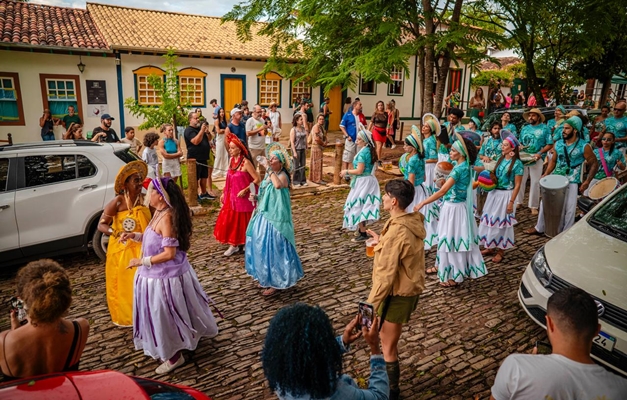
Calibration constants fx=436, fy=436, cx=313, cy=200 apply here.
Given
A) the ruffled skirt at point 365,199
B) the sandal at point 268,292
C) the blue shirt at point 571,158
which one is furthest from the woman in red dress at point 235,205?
the blue shirt at point 571,158

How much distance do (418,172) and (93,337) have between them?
5.23m

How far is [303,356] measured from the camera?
191 centimetres

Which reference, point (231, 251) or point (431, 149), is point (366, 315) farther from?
point (431, 149)

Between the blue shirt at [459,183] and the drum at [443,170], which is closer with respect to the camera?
the blue shirt at [459,183]

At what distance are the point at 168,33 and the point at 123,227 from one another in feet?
49.7

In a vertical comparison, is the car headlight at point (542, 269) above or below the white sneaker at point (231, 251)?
above

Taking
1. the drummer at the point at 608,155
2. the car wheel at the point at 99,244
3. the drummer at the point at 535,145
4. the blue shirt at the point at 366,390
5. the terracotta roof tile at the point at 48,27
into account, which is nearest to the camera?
the blue shirt at the point at 366,390

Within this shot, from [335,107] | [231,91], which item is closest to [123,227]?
[231,91]

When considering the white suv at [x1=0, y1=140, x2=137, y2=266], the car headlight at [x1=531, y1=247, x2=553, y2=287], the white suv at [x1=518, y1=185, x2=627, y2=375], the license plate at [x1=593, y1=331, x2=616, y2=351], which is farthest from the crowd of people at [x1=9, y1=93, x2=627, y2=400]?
the license plate at [x1=593, y1=331, x2=616, y2=351]

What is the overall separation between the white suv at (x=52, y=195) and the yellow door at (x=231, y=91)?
11.8 meters

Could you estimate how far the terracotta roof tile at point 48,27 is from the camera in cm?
1388

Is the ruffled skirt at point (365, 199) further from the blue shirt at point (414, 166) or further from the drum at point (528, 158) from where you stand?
the drum at point (528, 158)

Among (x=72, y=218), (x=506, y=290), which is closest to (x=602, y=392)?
(x=506, y=290)

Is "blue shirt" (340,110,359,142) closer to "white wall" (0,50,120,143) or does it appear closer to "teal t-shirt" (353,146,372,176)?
"teal t-shirt" (353,146,372,176)
